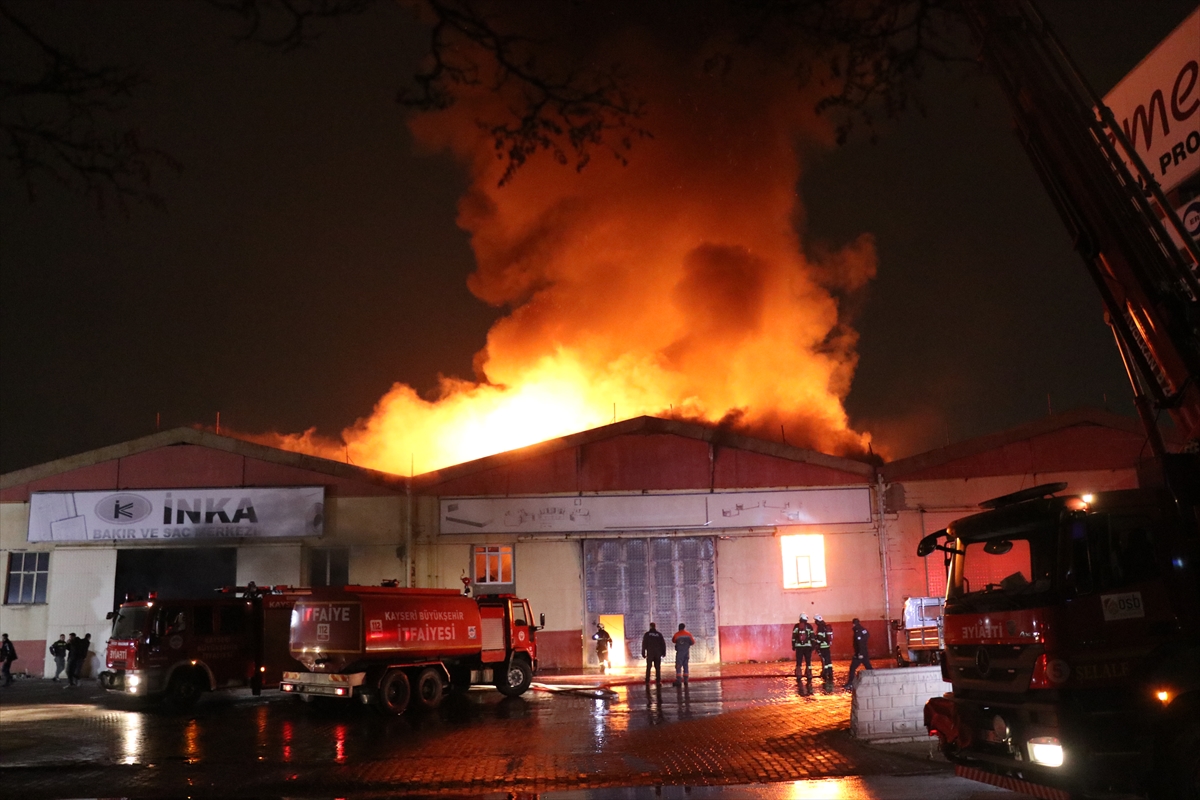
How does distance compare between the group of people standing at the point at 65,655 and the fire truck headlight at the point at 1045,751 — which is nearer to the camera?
the fire truck headlight at the point at 1045,751

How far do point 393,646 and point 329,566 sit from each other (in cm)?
900

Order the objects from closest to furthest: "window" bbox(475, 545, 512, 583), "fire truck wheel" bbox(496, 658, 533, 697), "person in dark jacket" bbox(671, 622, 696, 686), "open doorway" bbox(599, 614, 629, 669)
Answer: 1. "fire truck wheel" bbox(496, 658, 533, 697)
2. "person in dark jacket" bbox(671, 622, 696, 686)
3. "open doorway" bbox(599, 614, 629, 669)
4. "window" bbox(475, 545, 512, 583)

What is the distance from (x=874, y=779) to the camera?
31.6ft

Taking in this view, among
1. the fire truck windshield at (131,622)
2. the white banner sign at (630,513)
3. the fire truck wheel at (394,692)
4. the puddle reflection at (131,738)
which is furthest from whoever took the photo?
the white banner sign at (630,513)

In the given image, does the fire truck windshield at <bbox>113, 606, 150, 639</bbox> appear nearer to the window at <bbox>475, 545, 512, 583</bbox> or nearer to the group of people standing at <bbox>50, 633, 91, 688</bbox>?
the group of people standing at <bbox>50, 633, 91, 688</bbox>

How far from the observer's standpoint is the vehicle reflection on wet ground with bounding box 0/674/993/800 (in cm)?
1030

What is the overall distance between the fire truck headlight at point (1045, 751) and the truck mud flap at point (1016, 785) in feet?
0.82

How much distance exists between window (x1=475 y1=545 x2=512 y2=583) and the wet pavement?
571 centimetres

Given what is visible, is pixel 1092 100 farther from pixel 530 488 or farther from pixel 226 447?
pixel 226 447

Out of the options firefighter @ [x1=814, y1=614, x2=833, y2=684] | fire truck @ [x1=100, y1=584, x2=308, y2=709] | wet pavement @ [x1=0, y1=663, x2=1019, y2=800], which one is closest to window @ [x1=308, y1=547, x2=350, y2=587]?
fire truck @ [x1=100, y1=584, x2=308, y2=709]

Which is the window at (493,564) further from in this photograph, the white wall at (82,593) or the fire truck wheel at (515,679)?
the white wall at (82,593)

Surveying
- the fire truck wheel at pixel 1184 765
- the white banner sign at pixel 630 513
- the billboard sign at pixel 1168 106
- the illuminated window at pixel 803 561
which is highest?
the billboard sign at pixel 1168 106

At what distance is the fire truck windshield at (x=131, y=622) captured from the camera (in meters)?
18.6

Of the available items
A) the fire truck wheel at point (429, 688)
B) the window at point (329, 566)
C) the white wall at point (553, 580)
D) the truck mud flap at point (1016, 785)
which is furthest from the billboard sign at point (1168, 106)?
the window at point (329, 566)
